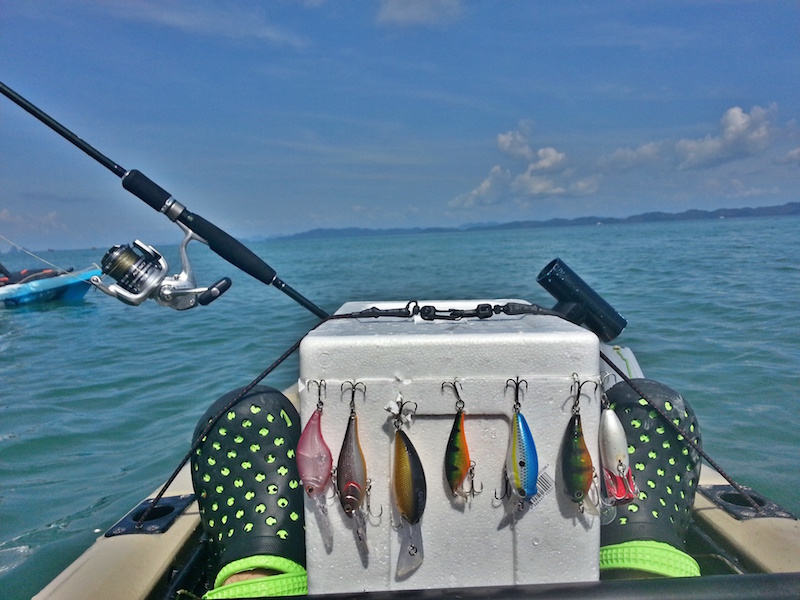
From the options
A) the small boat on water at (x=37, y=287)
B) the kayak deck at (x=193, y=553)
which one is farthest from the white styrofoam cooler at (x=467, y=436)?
the small boat on water at (x=37, y=287)

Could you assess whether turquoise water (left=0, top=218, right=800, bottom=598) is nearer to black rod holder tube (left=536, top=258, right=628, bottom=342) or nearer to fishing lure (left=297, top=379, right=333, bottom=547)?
fishing lure (left=297, top=379, right=333, bottom=547)

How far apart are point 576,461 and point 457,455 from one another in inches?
12.3

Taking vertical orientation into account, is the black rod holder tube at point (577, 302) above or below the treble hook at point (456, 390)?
above

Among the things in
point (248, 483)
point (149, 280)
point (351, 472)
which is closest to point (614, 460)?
point (351, 472)

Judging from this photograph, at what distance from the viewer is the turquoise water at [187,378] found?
4.09 meters

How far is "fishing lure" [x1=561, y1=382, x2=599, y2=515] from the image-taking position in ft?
5.03

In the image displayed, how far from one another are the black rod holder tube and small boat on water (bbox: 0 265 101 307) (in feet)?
54.1

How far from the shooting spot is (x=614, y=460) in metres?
1.57

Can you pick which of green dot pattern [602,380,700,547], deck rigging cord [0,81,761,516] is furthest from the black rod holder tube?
green dot pattern [602,380,700,547]

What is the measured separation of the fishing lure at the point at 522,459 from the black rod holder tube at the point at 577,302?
0.97 meters

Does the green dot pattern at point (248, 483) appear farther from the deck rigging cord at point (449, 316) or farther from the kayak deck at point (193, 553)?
the kayak deck at point (193, 553)

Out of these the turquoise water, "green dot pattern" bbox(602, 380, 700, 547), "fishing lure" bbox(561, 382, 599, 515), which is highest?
"fishing lure" bbox(561, 382, 599, 515)

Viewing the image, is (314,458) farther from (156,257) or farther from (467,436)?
(156,257)

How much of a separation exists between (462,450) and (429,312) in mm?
473
